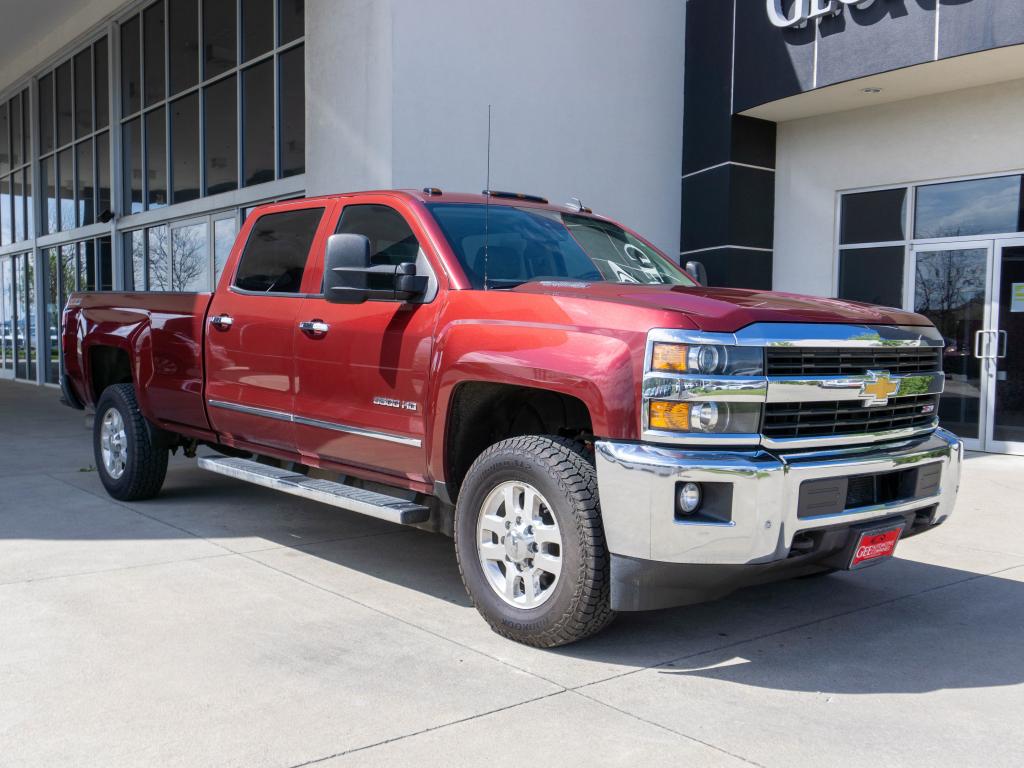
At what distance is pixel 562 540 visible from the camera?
3842 mm

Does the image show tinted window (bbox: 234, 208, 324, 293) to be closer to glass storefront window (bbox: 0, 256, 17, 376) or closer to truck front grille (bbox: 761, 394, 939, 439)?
truck front grille (bbox: 761, 394, 939, 439)

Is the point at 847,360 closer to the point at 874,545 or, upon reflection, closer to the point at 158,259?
the point at 874,545

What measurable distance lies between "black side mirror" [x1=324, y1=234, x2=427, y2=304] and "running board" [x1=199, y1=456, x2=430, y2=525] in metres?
0.96

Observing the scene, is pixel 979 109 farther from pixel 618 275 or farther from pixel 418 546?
pixel 418 546

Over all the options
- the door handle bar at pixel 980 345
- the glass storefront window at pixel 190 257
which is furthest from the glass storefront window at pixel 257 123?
the door handle bar at pixel 980 345

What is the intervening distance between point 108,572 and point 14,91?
20335 millimetres

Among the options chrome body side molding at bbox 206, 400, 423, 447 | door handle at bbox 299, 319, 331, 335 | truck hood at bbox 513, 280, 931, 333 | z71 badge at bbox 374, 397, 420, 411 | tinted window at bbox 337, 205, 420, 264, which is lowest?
chrome body side molding at bbox 206, 400, 423, 447

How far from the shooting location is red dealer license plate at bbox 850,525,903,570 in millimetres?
3922

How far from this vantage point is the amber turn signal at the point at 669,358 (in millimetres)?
3598

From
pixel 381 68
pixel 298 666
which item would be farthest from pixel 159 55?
pixel 298 666

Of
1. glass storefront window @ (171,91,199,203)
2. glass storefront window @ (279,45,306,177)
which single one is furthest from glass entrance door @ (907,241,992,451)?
glass storefront window @ (171,91,199,203)

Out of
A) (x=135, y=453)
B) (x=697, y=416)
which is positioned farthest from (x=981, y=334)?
(x=135, y=453)

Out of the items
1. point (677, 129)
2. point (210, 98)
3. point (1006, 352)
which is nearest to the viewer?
point (1006, 352)

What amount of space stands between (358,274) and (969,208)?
889cm
